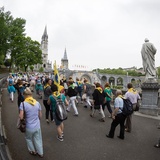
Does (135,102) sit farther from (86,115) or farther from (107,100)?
(86,115)

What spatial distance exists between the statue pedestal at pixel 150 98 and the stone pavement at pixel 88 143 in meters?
2.32

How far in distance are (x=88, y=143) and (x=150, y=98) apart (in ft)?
20.1

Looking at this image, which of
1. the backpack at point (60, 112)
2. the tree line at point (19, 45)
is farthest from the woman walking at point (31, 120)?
the tree line at point (19, 45)

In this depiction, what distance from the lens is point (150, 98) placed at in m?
9.73

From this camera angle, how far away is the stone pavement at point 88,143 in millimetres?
4449

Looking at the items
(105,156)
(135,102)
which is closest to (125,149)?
(105,156)

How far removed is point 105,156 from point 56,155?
136cm

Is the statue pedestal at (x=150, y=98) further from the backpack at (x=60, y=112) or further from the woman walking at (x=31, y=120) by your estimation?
the woman walking at (x=31, y=120)

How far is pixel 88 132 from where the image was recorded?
6148mm

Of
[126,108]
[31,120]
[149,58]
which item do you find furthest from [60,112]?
[149,58]

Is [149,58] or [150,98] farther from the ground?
[149,58]

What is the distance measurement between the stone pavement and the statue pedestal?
7.61ft

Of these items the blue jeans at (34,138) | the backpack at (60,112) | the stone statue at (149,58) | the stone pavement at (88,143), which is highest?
the stone statue at (149,58)

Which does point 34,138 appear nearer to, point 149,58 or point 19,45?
point 149,58
